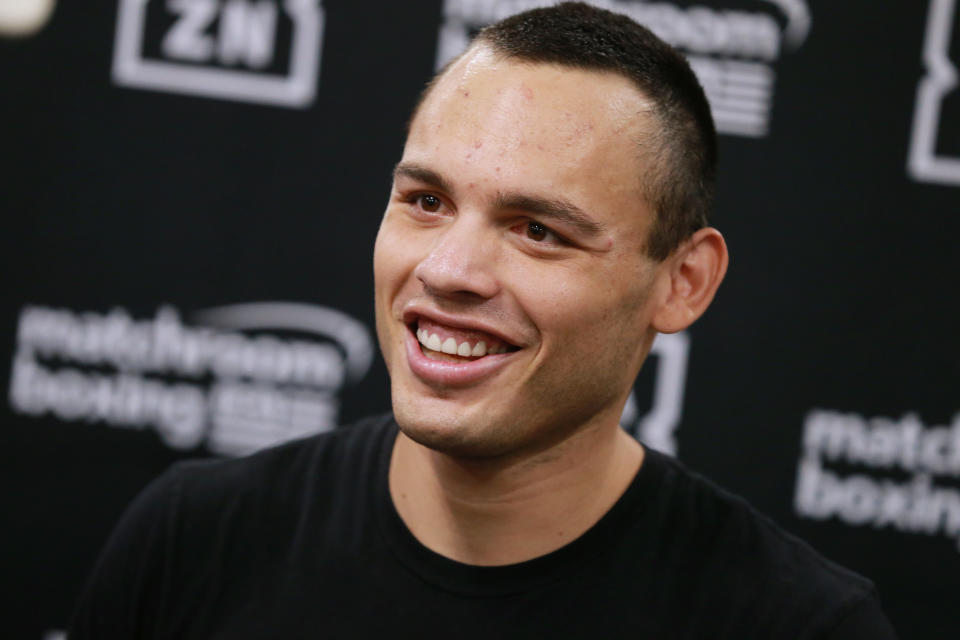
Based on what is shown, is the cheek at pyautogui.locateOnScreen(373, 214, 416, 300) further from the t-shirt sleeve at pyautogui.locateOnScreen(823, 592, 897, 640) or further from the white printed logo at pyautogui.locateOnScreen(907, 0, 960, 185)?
the white printed logo at pyautogui.locateOnScreen(907, 0, 960, 185)

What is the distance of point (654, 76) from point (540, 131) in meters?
0.23

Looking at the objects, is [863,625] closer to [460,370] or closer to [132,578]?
[460,370]

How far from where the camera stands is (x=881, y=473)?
242 centimetres

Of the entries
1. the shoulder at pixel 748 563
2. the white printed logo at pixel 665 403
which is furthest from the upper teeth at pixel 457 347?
the white printed logo at pixel 665 403

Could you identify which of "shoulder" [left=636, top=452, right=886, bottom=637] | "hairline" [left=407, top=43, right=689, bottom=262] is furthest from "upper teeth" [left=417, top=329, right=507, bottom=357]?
"shoulder" [left=636, top=452, right=886, bottom=637]

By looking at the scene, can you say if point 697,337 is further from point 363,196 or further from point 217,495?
point 217,495

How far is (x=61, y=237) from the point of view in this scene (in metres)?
2.55

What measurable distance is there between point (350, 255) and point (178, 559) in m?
1.18

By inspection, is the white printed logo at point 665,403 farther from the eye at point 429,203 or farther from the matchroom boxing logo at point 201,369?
the eye at point 429,203

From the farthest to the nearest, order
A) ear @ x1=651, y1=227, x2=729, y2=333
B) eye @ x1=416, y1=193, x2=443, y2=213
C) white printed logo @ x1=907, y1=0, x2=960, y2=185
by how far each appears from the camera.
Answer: white printed logo @ x1=907, y1=0, x2=960, y2=185, ear @ x1=651, y1=227, x2=729, y2=333, eye @ x1=416, y1=193, x2=443, y2=213

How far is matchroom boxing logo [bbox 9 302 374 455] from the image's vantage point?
2.52 meters

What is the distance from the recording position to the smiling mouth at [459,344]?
127cm

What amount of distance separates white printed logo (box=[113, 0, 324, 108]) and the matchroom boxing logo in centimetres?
55

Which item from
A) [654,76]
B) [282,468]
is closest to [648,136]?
[654,76]
